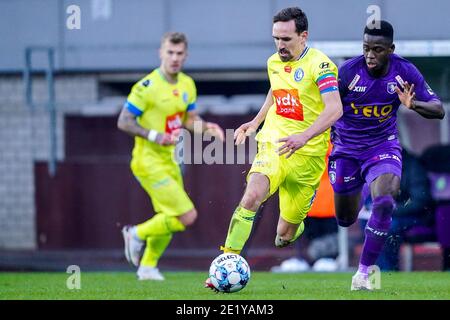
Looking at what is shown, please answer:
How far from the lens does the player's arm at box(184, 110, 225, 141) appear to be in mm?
11906

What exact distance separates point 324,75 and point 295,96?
0.39 meters

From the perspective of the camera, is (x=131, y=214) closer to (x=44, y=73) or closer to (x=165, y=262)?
(x=165, y=262)

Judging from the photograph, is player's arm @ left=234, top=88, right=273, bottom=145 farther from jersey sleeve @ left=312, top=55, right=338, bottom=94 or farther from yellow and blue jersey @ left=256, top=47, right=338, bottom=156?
jersey sleeve @ left=312, top=55, right=338, bottom=94

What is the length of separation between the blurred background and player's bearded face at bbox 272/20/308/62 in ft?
17.0

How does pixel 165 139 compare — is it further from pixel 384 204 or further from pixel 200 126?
pixel 384 204

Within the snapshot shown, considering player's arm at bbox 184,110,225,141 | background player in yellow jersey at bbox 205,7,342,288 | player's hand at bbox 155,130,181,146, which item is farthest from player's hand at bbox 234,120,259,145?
player's hand at bbox 155,130,181,146

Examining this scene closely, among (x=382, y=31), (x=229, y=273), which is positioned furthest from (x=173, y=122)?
(x=229, y=273)

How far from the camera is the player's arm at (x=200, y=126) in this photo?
11906 millimetres

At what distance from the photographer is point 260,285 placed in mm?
10508

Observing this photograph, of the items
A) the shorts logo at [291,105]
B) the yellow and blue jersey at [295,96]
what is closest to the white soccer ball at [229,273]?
the yellow and blue jersey at [295,96]

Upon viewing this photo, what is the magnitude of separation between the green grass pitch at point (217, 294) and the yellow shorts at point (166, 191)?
2.47 feet

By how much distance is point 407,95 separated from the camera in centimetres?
943

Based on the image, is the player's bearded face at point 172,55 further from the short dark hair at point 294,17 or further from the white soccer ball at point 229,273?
the white soccer ball at point 229,273
